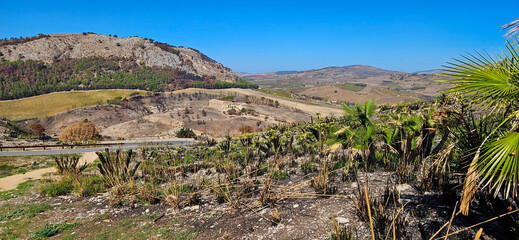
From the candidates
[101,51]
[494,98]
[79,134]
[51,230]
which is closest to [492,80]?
[494,98]

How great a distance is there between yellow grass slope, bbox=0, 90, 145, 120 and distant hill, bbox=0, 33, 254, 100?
4.90m

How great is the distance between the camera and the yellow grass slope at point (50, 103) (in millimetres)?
58281

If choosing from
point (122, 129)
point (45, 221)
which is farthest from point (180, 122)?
point (45, 221)

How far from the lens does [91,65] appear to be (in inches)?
3853

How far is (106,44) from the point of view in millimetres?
114562

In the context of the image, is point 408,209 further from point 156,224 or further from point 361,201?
point 156,224

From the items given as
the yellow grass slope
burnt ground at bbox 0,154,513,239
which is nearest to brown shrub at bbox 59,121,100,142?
burnt ground at bbox 0,154,513,239

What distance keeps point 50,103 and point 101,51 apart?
173 ft

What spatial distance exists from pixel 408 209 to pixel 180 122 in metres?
43.2

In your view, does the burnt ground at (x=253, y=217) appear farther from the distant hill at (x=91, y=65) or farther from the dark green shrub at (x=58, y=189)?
the distant hill at (x=91, y=65)

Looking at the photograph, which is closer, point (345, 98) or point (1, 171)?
point (1, 171)

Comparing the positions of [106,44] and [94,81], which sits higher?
[106,44]

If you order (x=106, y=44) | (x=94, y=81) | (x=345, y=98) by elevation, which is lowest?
(x=345, y=98)

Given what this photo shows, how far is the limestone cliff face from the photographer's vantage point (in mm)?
96812
